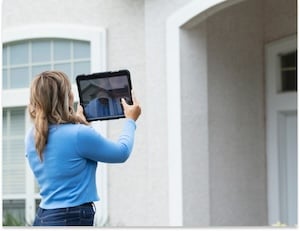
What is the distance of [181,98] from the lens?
8.57 meters

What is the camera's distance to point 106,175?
9195mm

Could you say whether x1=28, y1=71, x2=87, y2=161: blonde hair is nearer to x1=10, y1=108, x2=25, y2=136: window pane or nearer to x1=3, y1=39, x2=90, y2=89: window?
x1=3, y1=39, x2=90, y2=89: window

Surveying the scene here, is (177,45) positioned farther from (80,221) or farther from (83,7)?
(80,221)

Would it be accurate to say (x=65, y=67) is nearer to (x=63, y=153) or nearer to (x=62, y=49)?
(x=62, y=49)

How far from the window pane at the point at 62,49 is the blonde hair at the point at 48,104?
461 cm

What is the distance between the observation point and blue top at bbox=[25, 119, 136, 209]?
480cm

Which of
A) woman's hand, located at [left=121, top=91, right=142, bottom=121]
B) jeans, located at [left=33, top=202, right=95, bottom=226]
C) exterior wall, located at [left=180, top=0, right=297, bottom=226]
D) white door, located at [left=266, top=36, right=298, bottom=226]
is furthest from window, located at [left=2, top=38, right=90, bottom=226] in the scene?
jeans, located at [left=33, top=202, right=95, bottom=226]

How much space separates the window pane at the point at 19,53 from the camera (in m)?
9.74

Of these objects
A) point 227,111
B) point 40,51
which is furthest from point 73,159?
point 40,51

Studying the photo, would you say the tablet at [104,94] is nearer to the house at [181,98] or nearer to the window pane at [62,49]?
the house at [181,98]

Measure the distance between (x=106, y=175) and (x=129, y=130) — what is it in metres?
4.25

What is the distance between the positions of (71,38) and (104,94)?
433 centimetres

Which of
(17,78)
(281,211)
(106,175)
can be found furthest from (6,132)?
(281,211)

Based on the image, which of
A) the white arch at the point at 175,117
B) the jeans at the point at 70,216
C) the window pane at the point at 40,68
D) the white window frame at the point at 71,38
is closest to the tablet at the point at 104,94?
the jeans at the point at 70,216
